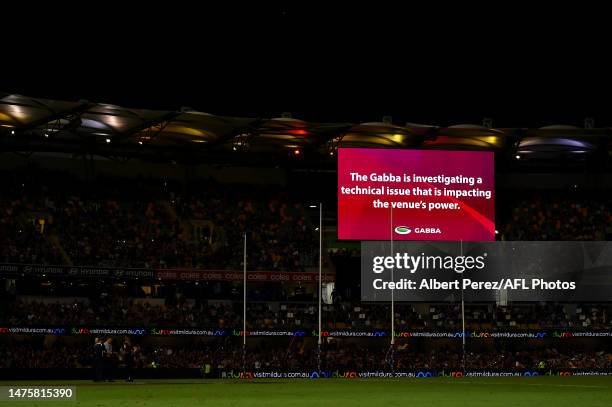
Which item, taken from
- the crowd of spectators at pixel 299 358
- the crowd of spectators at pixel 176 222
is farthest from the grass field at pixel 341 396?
the crowd of spectators at pixel 176 222

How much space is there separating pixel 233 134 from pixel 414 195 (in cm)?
1045

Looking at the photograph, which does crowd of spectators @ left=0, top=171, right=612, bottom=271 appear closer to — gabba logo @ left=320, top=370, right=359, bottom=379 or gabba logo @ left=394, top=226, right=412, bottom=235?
gabba logo @ left=394, top=226, right=412, bottom=235

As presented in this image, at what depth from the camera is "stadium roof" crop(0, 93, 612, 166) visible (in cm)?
4625

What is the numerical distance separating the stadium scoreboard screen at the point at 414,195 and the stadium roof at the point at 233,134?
4.33m

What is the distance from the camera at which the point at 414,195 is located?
45.0 meters

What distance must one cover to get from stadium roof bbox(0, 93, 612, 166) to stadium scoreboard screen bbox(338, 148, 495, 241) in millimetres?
4332

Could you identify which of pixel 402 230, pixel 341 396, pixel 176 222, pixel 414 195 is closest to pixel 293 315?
pixel 402 230

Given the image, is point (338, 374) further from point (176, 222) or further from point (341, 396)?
point (341, 396)

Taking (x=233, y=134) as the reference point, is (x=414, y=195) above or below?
below

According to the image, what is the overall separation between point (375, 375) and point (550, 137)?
1704 centimetres

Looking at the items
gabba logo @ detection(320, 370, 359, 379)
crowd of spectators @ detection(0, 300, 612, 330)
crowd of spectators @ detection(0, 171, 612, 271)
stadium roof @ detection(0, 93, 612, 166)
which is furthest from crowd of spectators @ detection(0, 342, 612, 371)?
stadium roof @ detection(0, 93, 612, 166)

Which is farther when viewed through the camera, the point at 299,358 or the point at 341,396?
the point at 299,358

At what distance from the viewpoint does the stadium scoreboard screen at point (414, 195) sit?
4459cm

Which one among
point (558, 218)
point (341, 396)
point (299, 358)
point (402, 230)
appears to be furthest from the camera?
point (558, 218)
